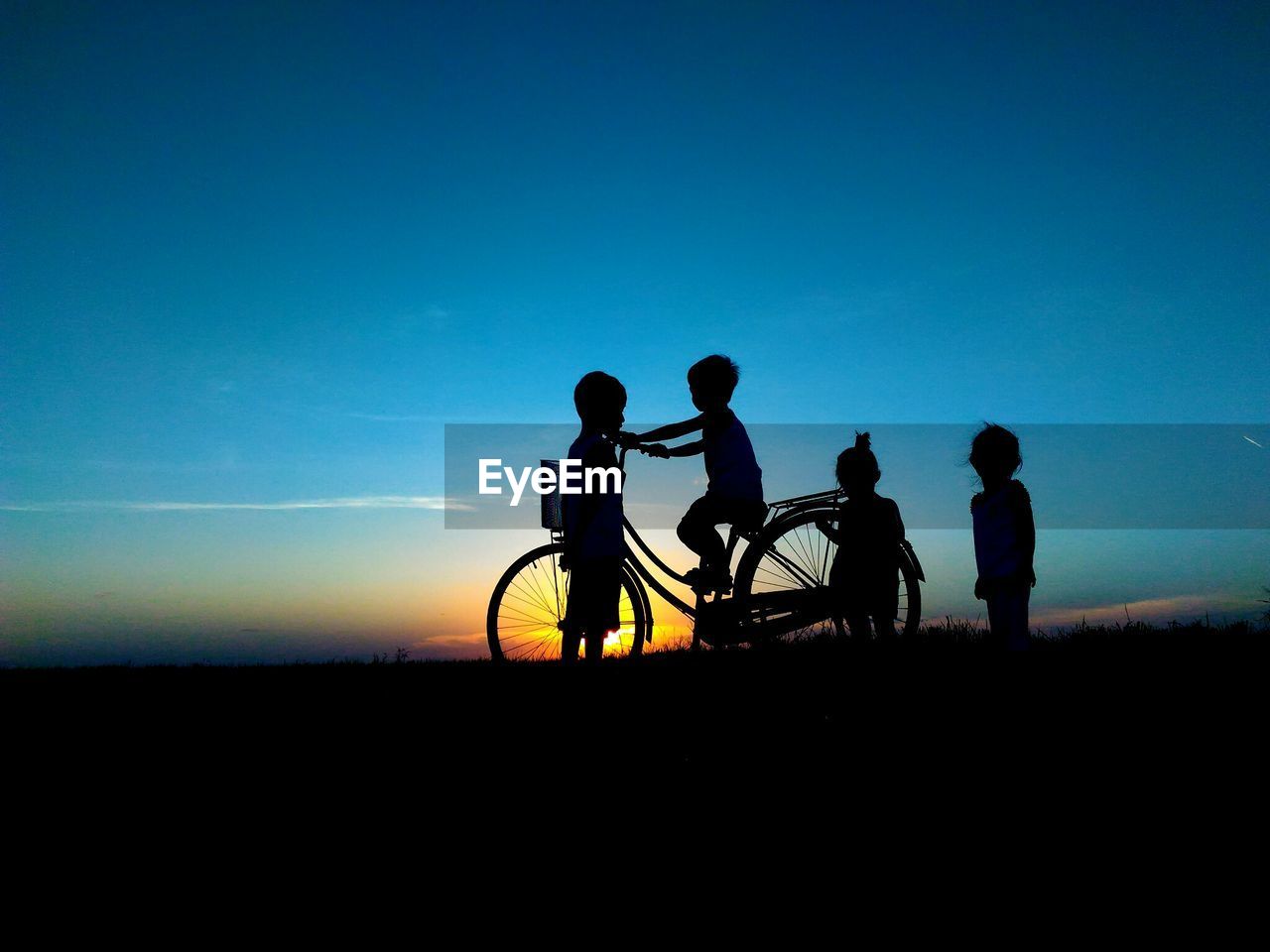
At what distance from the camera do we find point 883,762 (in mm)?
4035

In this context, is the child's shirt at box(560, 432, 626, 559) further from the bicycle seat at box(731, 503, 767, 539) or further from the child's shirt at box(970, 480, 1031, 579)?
the child's shirt at box(970, 480, 1031, 579)

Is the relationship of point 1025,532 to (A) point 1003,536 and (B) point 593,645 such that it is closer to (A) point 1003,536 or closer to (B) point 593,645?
(A) point 1003,536

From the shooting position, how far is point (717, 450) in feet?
24.2

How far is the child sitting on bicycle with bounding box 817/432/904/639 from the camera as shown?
789cm

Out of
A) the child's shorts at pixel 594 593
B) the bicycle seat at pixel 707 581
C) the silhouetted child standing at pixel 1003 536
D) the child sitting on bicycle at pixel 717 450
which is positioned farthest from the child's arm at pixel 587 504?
the silhouetted child standing at pixel 1003 536

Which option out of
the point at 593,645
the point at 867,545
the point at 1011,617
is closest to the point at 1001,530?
the point at 1011,617

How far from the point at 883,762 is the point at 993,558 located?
11.4 ft

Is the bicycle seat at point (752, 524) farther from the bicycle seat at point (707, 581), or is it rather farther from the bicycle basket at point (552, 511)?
the bicycle basket at point (552, 511)

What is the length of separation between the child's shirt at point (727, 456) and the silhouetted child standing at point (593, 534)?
33.3 inches

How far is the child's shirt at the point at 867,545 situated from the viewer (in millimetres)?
7922

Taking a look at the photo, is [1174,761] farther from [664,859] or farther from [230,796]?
[230,796]

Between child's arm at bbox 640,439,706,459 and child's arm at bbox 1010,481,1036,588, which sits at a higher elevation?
child's arm at bbox 640,439,706,459

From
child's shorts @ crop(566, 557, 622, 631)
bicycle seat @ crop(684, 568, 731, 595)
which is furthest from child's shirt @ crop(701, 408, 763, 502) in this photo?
child's shorts @ crop(566, 557, 622, 631)

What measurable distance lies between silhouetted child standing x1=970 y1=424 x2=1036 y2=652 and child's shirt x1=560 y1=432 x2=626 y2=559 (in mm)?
3071
